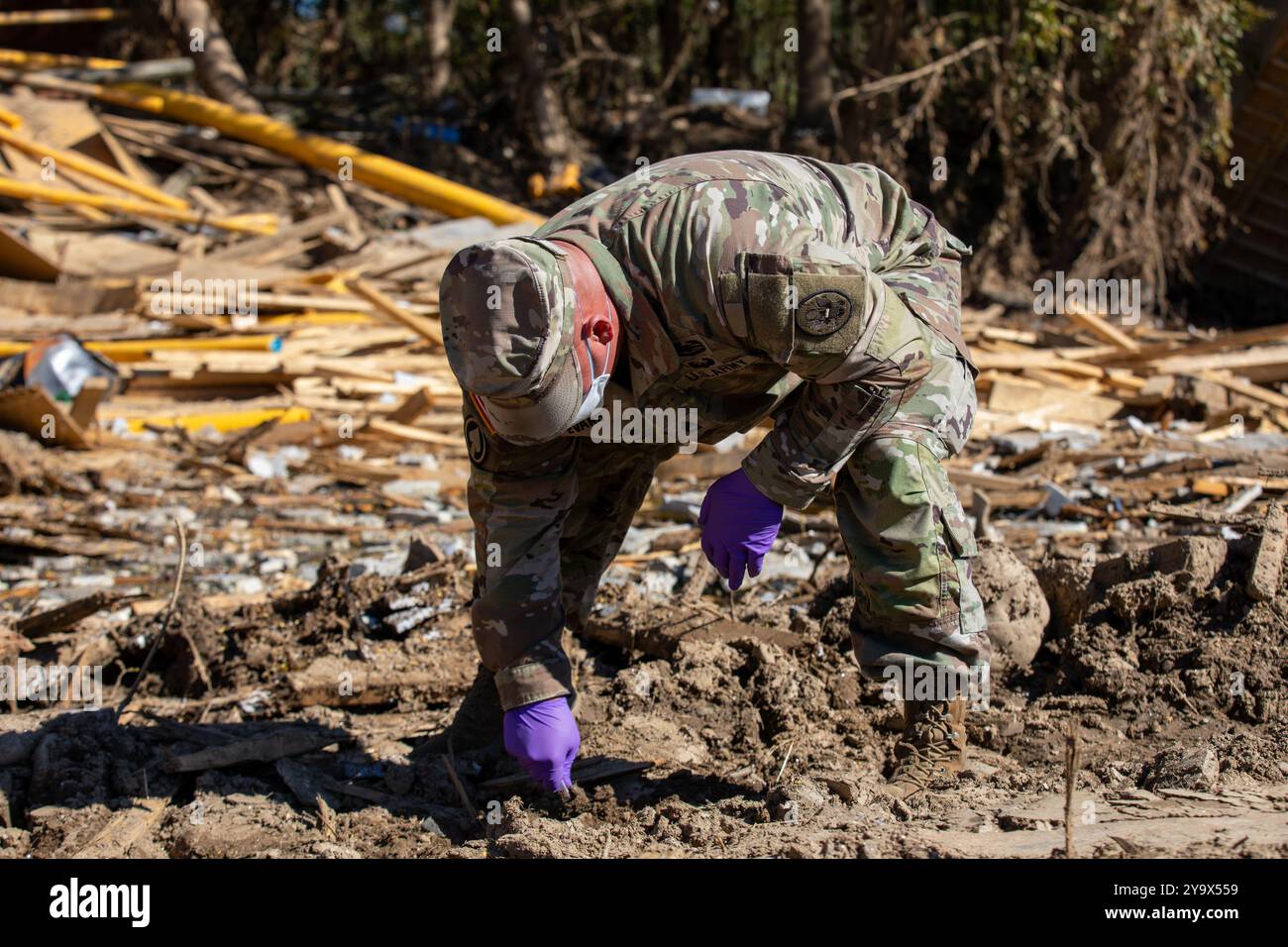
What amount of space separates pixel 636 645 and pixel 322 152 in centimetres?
1048

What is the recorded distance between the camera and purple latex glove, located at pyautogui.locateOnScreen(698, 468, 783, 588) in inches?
121

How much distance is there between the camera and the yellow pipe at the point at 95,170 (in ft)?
39.5

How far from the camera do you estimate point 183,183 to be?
13.2m

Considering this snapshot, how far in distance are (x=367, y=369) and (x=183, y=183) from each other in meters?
6.05

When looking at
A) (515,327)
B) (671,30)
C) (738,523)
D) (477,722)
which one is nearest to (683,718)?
(477,722)

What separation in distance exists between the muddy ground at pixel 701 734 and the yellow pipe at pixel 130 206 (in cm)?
809

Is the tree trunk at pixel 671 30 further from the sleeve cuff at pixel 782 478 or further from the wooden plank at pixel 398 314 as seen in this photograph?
the sleeve cuff at pixel 782 478

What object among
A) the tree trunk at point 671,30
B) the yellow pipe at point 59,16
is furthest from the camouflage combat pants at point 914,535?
the yellow pipe at point 59,16

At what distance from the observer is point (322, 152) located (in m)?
13.2

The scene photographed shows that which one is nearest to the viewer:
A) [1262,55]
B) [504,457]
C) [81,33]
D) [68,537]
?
[504,457]
